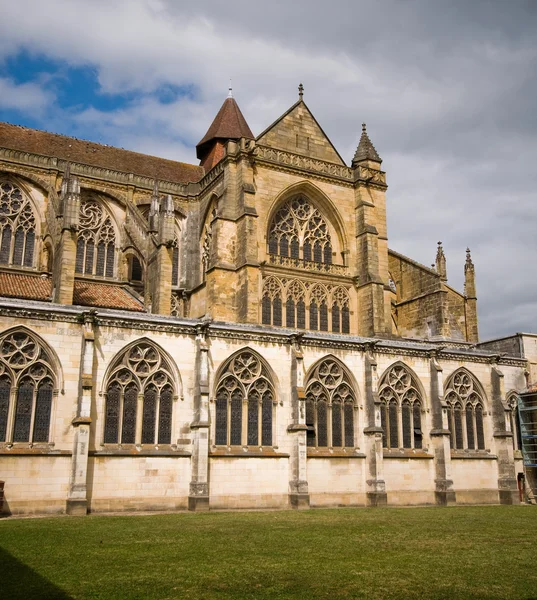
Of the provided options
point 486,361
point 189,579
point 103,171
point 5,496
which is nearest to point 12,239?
point 103,171

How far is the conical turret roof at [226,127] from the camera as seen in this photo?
42.9 meters

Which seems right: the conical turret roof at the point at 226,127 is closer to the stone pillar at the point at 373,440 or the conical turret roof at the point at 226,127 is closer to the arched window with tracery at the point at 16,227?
the arched window with tracery at the point at 16,227

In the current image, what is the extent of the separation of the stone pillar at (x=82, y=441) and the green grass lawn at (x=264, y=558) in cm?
144

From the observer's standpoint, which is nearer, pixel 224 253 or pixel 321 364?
pixel 321 364

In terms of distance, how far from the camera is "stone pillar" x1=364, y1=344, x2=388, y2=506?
24.1 meters

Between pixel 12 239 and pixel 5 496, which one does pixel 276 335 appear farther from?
pixel 12 239

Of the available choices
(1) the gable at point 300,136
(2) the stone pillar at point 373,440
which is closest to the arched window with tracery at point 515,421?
(2) the stone pillar at point 373,440

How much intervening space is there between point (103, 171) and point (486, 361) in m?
21.3

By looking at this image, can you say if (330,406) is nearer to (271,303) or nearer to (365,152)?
(271,303)

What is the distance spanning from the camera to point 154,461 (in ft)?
69.8

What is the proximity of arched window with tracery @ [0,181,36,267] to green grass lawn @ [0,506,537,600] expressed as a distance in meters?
17.4

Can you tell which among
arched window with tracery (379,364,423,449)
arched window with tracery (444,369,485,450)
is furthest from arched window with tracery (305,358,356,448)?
arched window with tracery (444,369,485,450)

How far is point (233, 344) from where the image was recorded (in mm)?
23375

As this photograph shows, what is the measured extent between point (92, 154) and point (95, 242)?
20.5 feet
